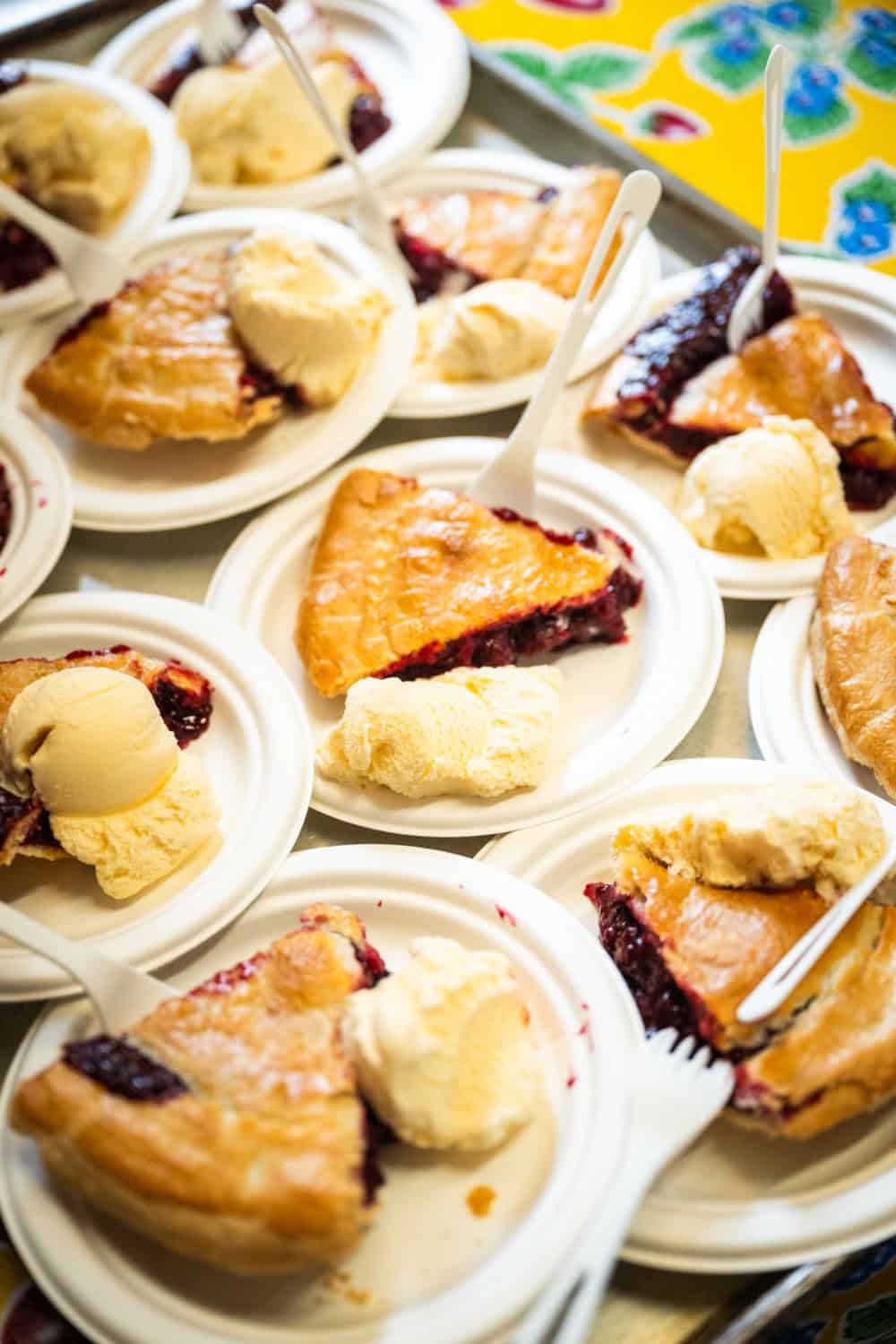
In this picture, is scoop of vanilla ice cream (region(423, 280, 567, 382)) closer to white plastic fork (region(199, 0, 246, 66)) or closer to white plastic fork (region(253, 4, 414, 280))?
white plastic fork (region(253, 4, 414, 280))

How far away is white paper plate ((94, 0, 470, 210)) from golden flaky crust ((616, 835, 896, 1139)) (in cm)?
222

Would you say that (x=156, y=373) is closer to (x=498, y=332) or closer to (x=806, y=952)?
(x=498, y=332)

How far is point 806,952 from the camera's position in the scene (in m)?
1.80

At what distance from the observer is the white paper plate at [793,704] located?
85.6 inches

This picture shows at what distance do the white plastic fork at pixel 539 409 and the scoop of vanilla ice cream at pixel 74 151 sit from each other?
1443 millimetres

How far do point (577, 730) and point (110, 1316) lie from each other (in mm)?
1238

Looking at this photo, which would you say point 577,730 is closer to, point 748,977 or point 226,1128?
point 748,977

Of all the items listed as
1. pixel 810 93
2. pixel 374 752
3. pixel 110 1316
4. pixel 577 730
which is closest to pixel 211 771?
pixel 374 752

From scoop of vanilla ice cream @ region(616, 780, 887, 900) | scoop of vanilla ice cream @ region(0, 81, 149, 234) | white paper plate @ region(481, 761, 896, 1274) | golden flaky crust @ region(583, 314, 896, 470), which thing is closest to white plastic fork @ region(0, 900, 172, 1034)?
white paper plate @ region(481, 761, 896, 1274)

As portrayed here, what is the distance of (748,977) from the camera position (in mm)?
1828

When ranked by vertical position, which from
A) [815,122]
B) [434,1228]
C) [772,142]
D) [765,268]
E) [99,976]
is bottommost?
[434,1228]

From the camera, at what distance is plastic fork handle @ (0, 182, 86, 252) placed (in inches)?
116

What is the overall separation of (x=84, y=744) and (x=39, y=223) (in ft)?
5.27

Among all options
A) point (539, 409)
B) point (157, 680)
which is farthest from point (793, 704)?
point (157, 680)
